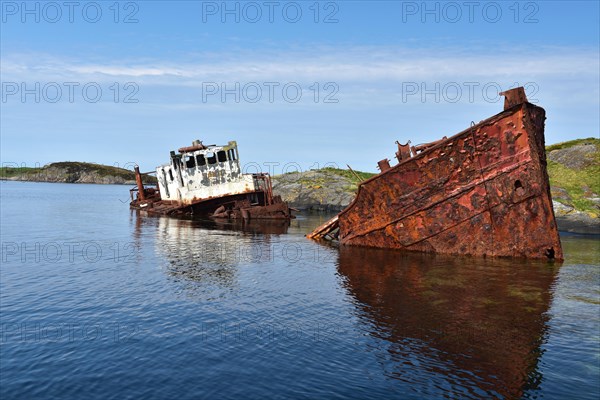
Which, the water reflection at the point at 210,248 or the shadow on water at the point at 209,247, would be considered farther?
the shadow on water at the point at 209,247

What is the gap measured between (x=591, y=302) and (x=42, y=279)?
15.5m

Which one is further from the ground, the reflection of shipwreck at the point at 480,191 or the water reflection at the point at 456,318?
the reflection of shipwreck at the point at 480,191

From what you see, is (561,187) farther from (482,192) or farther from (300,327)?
(300,327)

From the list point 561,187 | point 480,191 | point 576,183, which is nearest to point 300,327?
point 480,191

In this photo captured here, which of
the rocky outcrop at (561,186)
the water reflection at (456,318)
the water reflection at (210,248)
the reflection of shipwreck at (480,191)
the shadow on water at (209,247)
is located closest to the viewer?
the water reflection at (456,318)

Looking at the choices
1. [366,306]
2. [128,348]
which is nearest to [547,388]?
[366,306]

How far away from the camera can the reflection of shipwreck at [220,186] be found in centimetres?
3712

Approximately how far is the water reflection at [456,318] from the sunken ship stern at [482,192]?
0.89 meters

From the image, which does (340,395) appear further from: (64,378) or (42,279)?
(42,279)

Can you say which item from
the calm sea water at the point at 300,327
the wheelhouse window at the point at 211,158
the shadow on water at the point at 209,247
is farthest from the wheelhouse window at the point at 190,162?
the calm sea water at the point at 300,327

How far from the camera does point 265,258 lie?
64.8 ft

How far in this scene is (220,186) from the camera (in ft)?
124

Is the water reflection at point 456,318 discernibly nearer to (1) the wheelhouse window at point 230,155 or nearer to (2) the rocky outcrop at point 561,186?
(2) the rocky outcrop at point 561,186

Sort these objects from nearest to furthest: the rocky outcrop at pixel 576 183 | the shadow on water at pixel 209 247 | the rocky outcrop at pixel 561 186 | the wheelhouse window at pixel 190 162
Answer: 1. the shadow on water at pixel 209 247
2. the rocky outcrop at pixel 576 183
3. the rocky outcrop at pixel 561 186
4. the wheelhouse window at pixel 190 162
